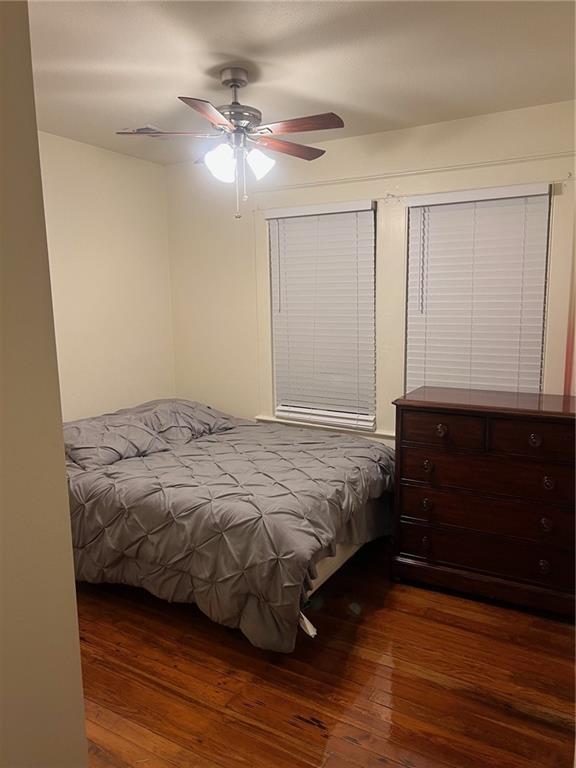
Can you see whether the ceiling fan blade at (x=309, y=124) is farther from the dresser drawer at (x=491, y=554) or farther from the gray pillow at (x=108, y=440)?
the dresser drawer at (x=491, y=554)

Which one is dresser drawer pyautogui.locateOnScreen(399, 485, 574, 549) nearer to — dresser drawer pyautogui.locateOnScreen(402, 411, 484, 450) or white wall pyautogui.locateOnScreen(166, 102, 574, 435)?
dresser drawer pyautogui.locateOnScreen(402, 411, 484, 450)

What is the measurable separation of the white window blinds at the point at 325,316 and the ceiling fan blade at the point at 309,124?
117cm

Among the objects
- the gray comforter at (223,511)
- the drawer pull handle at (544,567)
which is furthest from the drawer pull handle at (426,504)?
the drawer pull handle at (544,567)

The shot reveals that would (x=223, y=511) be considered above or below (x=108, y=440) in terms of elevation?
below

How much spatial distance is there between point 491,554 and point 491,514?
0.20 metres

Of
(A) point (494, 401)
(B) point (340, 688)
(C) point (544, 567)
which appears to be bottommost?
(B) point (340, 688)

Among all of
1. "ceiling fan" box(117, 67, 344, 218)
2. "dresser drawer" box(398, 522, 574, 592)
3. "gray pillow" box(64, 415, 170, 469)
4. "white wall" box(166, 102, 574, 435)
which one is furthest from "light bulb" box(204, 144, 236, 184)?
"dresser drawer" box(398, 522, 574, 592)

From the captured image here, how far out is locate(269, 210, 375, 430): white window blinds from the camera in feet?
11.8

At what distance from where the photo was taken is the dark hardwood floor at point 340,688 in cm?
189

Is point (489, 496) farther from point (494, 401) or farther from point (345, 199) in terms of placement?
point (345, 199)

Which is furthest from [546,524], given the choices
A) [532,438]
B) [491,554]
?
[532,438]

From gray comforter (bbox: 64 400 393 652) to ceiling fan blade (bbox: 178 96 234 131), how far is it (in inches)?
64.8

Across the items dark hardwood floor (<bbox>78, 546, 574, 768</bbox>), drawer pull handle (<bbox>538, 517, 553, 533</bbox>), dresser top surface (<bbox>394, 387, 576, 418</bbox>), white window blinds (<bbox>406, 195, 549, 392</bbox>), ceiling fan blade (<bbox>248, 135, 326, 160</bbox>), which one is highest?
ceiling fan blade (<bbox>248, 135, 326, 160</bbox>)

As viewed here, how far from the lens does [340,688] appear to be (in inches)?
86.5
